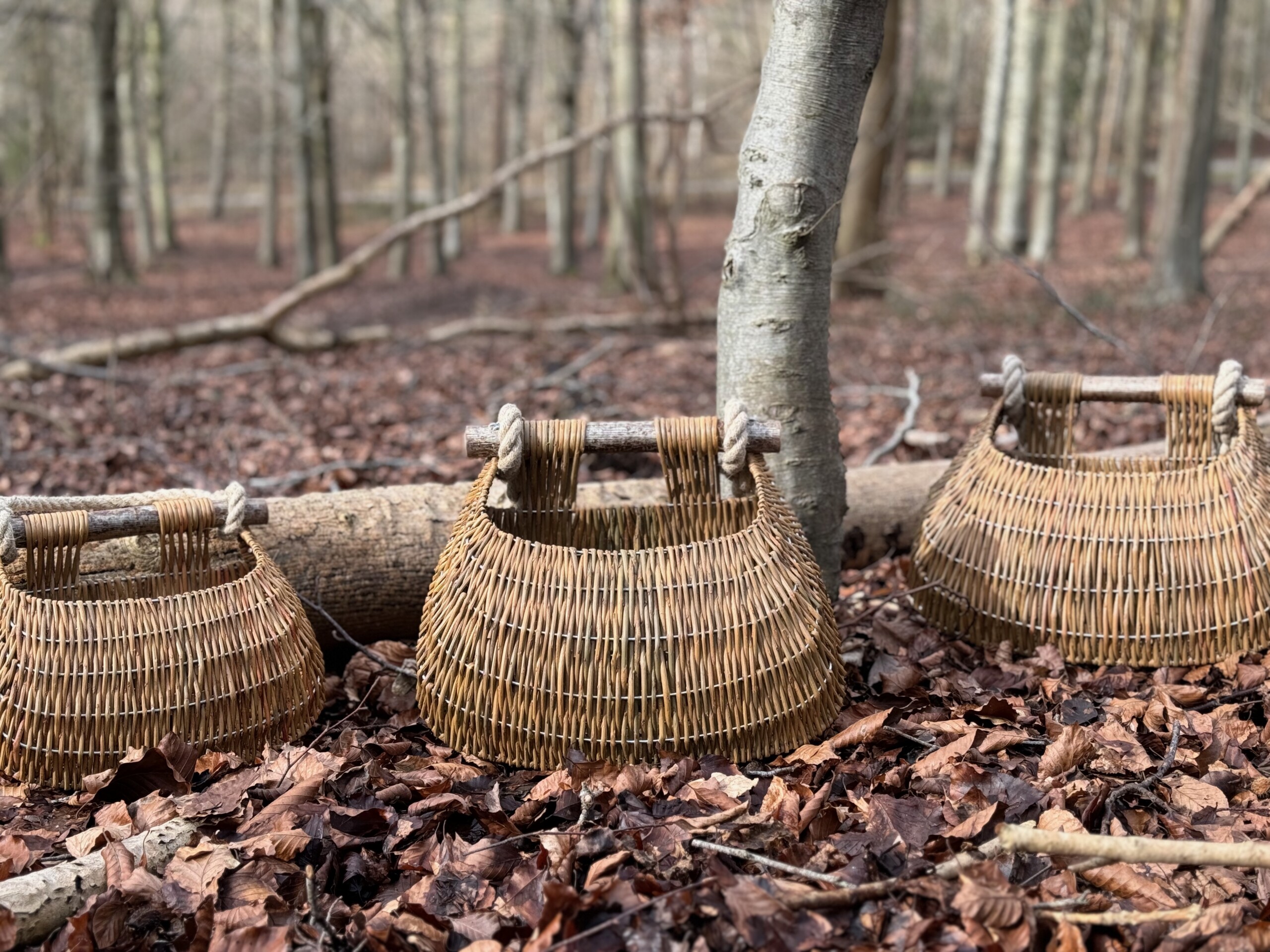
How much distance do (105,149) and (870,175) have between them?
34.0 ft

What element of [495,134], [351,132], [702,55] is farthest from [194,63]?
[702,55]

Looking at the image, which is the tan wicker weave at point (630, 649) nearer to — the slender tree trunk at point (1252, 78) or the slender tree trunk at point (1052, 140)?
the slender tree trunk at point (1052, 140)

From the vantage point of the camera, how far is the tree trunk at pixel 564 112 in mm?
17078

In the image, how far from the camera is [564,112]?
17641 mm

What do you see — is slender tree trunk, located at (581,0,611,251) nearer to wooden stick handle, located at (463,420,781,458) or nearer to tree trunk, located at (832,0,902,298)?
tree trunk, located at (832,0,902,298)

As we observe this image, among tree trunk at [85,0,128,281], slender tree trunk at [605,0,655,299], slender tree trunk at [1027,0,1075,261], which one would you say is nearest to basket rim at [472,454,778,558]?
slender tree trunk at [605,0,655,299]

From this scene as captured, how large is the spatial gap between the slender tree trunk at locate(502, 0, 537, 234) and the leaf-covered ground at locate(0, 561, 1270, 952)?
19426 mm

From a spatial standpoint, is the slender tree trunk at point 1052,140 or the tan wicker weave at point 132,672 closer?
the tan wicker weave at point 132,672

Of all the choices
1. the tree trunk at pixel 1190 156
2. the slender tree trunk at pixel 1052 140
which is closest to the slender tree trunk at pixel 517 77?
the slender tree trunk at pixel 1052 140

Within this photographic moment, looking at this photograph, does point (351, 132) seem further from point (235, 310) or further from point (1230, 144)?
point (1230, 144)

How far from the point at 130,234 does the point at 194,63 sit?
717 centimetres

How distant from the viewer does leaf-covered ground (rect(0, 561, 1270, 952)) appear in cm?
185

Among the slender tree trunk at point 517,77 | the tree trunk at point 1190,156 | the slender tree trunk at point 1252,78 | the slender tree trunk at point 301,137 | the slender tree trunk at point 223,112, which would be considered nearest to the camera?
the tree trunk at point 1190,156

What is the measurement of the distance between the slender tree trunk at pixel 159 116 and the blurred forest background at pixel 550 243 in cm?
13
